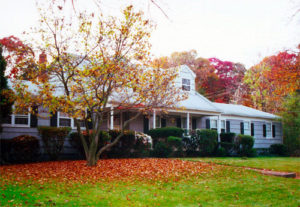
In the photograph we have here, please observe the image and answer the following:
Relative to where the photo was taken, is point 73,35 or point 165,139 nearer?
point 73,35

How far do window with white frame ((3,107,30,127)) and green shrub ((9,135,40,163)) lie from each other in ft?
3.66

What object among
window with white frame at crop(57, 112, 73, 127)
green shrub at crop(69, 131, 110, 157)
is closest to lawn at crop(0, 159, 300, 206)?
green shrub at crop(69, 131, 110, 157)

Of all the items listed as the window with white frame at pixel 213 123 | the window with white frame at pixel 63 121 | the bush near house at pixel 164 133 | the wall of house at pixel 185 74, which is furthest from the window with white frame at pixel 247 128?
the window with white frame at pixel 63 121

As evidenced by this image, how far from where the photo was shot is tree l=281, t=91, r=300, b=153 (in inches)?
837

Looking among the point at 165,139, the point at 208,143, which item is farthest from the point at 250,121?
the point at 165,139

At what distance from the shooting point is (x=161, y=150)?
46.7ft

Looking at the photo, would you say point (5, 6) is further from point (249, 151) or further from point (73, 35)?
point (249, 151)

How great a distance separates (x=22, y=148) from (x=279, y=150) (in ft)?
58.2

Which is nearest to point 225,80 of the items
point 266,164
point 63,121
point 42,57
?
point 266,164

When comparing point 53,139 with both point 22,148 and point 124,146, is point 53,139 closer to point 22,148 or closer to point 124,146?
point 22,148

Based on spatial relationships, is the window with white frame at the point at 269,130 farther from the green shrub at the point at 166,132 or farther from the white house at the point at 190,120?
the green shrub at the point at 166,132

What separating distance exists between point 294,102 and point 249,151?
660 cm

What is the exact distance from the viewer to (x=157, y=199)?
227 inches

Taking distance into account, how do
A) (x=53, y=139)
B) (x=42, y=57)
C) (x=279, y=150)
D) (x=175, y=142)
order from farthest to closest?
(x=279, y=150) → (x=175, y=142) → (x=53, y=139) → (x=42, y=57)
